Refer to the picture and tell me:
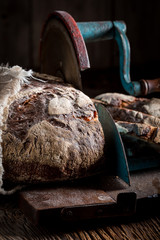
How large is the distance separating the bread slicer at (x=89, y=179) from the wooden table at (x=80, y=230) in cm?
5

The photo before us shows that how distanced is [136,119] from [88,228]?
19.4 inches

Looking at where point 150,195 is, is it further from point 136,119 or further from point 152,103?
point 152,103

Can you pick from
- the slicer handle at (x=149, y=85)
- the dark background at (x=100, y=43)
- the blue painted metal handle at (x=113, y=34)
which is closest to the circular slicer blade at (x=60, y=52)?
the blue painted metal handle at (x=113, y=34)

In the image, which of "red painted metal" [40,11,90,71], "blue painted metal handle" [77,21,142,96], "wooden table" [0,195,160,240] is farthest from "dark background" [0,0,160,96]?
"wooden table" [0,195,160,240]

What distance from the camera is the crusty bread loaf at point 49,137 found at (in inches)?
47.2

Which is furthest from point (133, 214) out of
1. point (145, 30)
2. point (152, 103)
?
point (145, 30)

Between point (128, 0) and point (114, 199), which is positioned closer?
point (114, 199)

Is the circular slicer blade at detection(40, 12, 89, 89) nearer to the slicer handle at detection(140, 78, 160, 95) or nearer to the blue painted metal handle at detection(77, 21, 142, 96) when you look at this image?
the blue painted metal handle at detection(77, 21, 142, 96)

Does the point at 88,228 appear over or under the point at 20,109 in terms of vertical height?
under

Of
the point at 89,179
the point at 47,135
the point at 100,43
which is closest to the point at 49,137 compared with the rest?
the point at 47,135

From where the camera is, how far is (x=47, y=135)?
3.99ft

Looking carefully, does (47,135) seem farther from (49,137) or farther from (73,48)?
(73,48)

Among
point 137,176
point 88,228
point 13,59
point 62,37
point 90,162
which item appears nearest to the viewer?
point 88,228

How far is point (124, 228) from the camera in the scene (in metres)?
1.15
